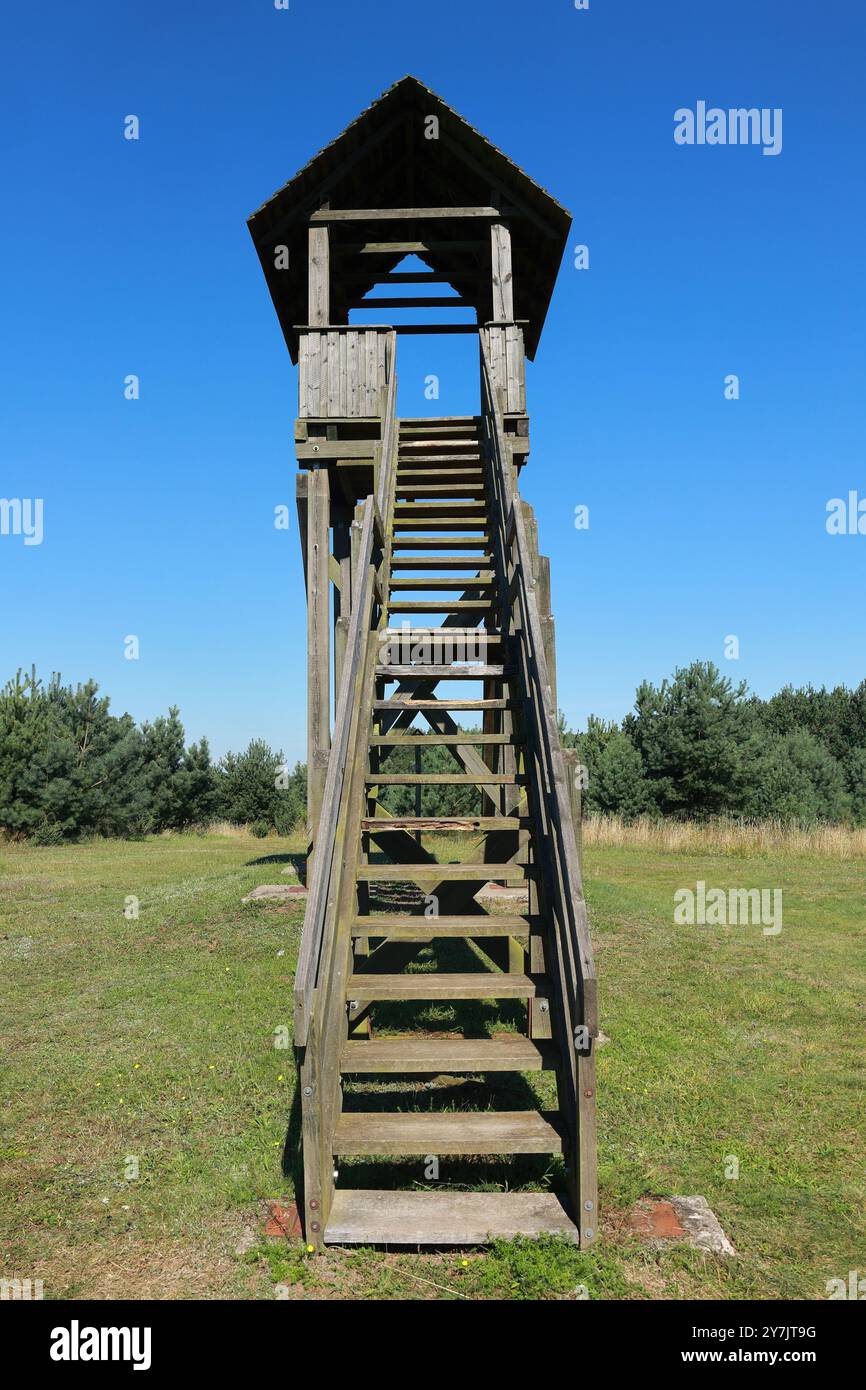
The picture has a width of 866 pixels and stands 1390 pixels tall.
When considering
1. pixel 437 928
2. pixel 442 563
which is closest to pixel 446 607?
pixel 442 563

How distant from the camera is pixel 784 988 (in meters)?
8.66

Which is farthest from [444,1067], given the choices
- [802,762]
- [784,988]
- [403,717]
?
[802,762]

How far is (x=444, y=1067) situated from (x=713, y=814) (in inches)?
1085

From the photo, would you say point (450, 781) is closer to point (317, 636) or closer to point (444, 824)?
point (444, 824)

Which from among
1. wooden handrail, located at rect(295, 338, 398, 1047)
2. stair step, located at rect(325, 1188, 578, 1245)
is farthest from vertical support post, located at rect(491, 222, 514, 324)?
stair step, located at rect(325, 1188, 578, 1245)

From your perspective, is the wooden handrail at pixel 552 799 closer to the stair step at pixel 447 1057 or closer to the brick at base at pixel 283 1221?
the stair step at pixel 447 1057

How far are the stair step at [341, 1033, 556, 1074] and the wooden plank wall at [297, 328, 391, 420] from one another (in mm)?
7282

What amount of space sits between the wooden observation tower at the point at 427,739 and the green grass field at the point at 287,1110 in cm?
35

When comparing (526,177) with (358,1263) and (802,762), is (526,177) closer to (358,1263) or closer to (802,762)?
(358,1263)

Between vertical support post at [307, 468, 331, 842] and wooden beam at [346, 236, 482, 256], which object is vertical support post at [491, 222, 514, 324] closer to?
wooden beam at [346, 236, 482, 256]

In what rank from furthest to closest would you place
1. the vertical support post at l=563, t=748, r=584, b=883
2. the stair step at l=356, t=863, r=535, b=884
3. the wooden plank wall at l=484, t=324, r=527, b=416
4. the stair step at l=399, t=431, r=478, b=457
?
the stair step at l=399, t=431, r=478, b=457 < the wooden plank wall at l=484, t=324, r=527, b=416 < the stair step at l=356, t=863, r=535, b=884 < the vertical support post at l=563, t=748, r=584, b=883

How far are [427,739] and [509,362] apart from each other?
18.9ft

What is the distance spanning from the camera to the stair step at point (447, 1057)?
452 centimetres

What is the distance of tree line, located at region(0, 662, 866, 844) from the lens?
29.0 metres
